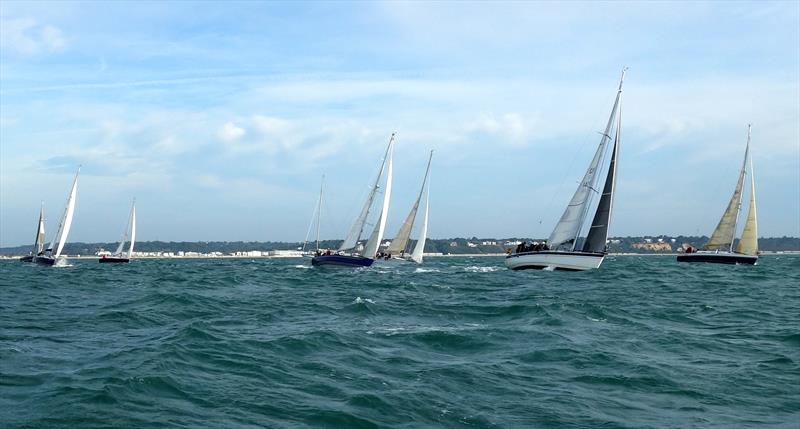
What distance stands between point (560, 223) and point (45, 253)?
58477mm

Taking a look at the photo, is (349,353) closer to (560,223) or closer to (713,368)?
(713,368)

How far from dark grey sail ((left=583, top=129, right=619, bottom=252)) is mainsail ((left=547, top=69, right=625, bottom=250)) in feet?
2.84

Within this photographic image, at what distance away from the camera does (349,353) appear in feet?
47.3

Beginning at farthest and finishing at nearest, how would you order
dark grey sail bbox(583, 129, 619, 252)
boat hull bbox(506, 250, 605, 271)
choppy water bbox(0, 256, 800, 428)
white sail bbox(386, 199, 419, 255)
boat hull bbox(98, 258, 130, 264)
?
boat hull bbox(98, 258, 130, 264)
white sail bbox(386, 199, 419, 255)
dark grey sail bbox(583, 129, 619, 252)
boat hull bbox(506, 250, 605, 271)
choppy water bbox(0, 256, 800, 428)

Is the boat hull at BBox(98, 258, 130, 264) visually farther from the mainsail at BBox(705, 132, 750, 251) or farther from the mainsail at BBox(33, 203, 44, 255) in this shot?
the mainsail at BBox(705, 132, 750, 251)

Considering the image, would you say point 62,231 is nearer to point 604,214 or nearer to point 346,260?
point 346,260

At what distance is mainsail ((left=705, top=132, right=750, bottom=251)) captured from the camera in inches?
2571

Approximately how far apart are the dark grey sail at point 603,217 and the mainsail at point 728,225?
2457 cm

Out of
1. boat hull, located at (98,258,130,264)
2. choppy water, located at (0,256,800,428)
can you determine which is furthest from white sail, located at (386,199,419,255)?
choppy water, located at (0,256,800,428)

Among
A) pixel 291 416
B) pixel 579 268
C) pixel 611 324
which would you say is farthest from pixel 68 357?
pixel 579 268

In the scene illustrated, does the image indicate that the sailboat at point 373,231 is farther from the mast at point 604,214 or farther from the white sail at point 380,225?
the mast at point 604,214

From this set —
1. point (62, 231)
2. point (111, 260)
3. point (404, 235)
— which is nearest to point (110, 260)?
point (111, 260)

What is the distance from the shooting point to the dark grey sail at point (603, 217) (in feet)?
149

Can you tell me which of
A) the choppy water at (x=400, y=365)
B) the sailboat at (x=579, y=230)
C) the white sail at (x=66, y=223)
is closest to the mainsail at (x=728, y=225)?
the sailboat at (x=579, y=230)
